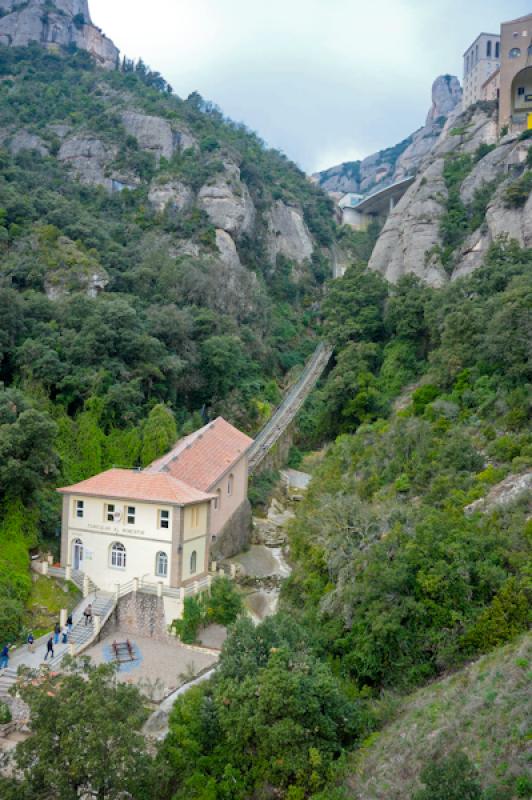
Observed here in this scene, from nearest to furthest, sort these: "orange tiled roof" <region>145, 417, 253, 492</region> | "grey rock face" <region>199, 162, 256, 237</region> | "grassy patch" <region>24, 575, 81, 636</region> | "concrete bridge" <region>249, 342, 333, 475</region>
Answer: "grassy patch" <region>24, 575, 81, 636</region> < "orange tiled roof" <region>145, 417, 253, 492</region> < "concrete bridge" <region>249, 342, 333, 475</region> < "grey rock face" <region>199, 162, 256, 237</region>

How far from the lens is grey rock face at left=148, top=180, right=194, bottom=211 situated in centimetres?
6175

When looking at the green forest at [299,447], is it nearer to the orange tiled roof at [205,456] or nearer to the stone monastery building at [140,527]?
the stone monastery building at [140,527]

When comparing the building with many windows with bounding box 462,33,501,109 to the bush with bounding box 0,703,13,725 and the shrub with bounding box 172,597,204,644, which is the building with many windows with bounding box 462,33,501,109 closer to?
the shrub with bounding box 172,597,204,644

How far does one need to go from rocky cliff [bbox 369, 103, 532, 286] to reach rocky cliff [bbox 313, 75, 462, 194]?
45.5 metres

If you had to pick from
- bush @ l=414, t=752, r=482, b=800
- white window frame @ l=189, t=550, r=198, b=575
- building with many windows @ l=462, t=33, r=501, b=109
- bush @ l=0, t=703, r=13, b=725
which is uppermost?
building with many windows @ l=462, t=33, r=501, b=109

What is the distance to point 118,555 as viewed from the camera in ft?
89.6

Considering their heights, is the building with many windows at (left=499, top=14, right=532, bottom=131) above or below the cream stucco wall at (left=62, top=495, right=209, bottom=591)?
above

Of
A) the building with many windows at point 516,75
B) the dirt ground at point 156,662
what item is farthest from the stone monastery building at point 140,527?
the building with many windows at point 516,75

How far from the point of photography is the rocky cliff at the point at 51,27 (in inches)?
3418

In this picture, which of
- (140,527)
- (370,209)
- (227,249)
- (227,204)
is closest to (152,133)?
(227,204)

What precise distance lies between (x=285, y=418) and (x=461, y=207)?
24352mm

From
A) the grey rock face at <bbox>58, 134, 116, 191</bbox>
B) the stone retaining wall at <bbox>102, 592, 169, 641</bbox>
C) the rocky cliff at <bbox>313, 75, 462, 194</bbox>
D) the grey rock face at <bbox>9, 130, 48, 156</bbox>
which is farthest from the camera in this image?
the rocky cliff at <bbox>313, 75, 462, 194</bbox>

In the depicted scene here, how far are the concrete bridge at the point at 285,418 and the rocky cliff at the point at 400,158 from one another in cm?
6350

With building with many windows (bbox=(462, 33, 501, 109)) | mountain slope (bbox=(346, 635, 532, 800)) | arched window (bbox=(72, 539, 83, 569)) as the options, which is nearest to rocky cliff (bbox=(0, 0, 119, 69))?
building with many windows (bbox=(462, 33, 501, 109))
